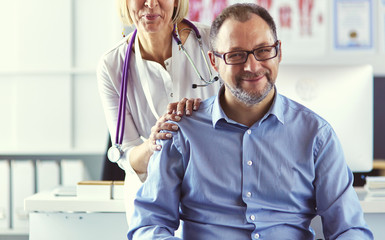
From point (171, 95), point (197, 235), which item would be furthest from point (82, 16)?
point (197, 235)

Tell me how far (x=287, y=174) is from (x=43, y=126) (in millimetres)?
2291

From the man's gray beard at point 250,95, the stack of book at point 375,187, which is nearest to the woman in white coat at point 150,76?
the man's gray beard at point 250,95

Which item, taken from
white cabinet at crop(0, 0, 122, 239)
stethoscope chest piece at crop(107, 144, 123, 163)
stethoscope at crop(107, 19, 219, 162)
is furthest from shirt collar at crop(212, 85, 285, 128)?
white cabinet at crop(0, 0, 122, 239)

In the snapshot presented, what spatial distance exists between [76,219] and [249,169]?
0.70m

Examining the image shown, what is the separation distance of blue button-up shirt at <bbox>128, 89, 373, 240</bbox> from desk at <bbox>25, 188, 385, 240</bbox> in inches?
16.2

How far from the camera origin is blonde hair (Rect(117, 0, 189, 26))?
5.54 ft

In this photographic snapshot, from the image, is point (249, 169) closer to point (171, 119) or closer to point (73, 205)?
point (171, 119)

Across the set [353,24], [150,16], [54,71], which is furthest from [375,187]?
[54,71]

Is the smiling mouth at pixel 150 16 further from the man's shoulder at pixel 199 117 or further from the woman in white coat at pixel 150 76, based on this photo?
the man's shoulder at pixel 199 117

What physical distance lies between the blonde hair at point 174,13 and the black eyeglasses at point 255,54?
449 mm

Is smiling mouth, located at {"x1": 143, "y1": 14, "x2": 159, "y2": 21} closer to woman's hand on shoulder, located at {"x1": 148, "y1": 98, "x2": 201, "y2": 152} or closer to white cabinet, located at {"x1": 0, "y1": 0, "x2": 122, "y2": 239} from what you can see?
woman's hand on shoulder, located at {"x1": 148, "y1": 98, "x2": 201, "y2": 152}

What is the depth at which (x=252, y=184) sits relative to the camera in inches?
52.2

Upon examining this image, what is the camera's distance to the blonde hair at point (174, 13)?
169 cm

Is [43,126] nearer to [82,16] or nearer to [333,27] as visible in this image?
[82,16]
